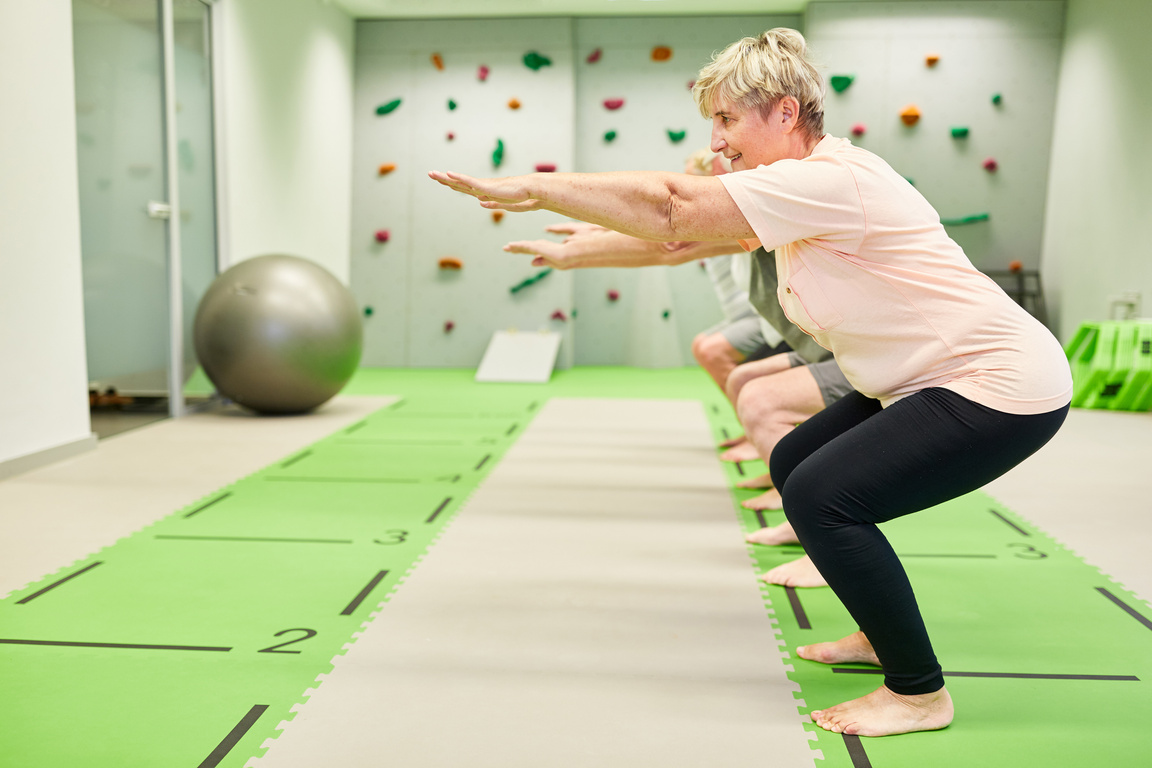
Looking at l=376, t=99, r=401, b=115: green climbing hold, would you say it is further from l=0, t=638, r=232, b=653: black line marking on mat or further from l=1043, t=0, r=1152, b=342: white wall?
l=0, t=638, r=232, b=653: black line marking on mat

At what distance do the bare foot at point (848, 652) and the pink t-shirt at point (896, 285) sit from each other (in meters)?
0.59

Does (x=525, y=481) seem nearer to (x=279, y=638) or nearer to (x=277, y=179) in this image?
(x=279, y=638)

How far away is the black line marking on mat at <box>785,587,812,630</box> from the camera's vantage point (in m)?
2.06

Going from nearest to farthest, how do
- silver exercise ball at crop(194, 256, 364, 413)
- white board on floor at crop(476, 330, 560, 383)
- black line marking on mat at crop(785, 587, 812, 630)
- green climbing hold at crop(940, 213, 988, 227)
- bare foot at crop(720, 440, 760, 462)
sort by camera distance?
1. black line marking on mat at crop(785, 587, 812, 630)
2. bare foot at crop(720, 440, 760, 462)
3. silver exercise ball at crop(194, 256, 364, 413)
4. white board on floor at crop(476, 330, 560, 383)
5. green climbing hold at crop(940, 213, 988, 227)

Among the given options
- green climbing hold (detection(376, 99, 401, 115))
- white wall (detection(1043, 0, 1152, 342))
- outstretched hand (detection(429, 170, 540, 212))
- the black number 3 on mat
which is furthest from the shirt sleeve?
green climbing hold (detection(376, 99, 401, 115))

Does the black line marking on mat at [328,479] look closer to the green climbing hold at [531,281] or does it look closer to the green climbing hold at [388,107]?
the green climbing hold at [531,281]

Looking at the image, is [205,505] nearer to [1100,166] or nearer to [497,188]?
[497,188]

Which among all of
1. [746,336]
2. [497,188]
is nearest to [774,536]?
[746,336]

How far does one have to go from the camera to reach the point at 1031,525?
2.91 m

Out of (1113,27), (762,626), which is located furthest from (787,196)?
(1113,27)

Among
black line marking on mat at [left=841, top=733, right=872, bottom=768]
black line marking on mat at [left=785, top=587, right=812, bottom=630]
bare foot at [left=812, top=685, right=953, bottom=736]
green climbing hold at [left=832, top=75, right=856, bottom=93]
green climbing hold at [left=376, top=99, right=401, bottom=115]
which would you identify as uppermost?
green climbing hold at [left=832, top=75, right=856, bottom=93]

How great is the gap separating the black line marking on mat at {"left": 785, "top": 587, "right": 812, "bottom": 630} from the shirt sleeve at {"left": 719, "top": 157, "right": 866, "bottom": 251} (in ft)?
3.26

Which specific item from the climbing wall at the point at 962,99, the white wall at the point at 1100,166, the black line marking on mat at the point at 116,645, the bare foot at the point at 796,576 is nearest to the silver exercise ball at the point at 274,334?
the black line marking on mat at the point at 116,645

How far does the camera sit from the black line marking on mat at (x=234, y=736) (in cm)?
146
